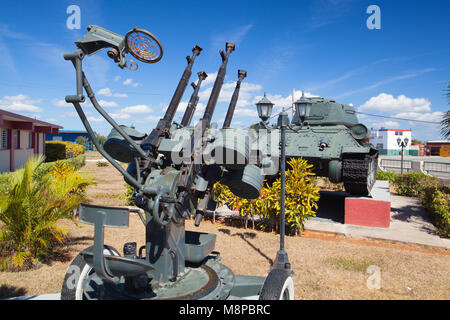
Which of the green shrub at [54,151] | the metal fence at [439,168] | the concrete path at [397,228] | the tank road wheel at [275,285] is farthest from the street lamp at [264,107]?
the green shrub at [54,151]

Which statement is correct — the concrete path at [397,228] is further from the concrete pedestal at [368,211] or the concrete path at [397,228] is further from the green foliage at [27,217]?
the green foliage at [27,217]

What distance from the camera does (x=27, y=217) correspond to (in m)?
4.91

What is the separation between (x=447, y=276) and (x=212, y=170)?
4716mm

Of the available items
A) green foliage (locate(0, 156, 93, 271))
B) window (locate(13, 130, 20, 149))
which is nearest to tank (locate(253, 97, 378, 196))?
green foliage (locate(0, 156, 93, 271))

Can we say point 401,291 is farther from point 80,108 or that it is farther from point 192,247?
point 80,108

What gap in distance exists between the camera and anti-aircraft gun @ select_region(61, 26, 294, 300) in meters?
2.40

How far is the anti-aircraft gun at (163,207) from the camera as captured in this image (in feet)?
7.87

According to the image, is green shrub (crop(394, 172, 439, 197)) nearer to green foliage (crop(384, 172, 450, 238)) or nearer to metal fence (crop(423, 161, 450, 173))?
green foliage (crop(384, 172, 450, 238))

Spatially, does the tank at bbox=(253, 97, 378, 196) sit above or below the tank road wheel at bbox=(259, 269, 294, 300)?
above

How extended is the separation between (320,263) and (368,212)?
3.27 metres

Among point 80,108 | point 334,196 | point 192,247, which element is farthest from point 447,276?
point 334,196

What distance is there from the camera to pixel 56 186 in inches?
215

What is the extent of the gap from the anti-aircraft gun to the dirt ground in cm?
175

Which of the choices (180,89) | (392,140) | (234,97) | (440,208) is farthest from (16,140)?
(392,140)
